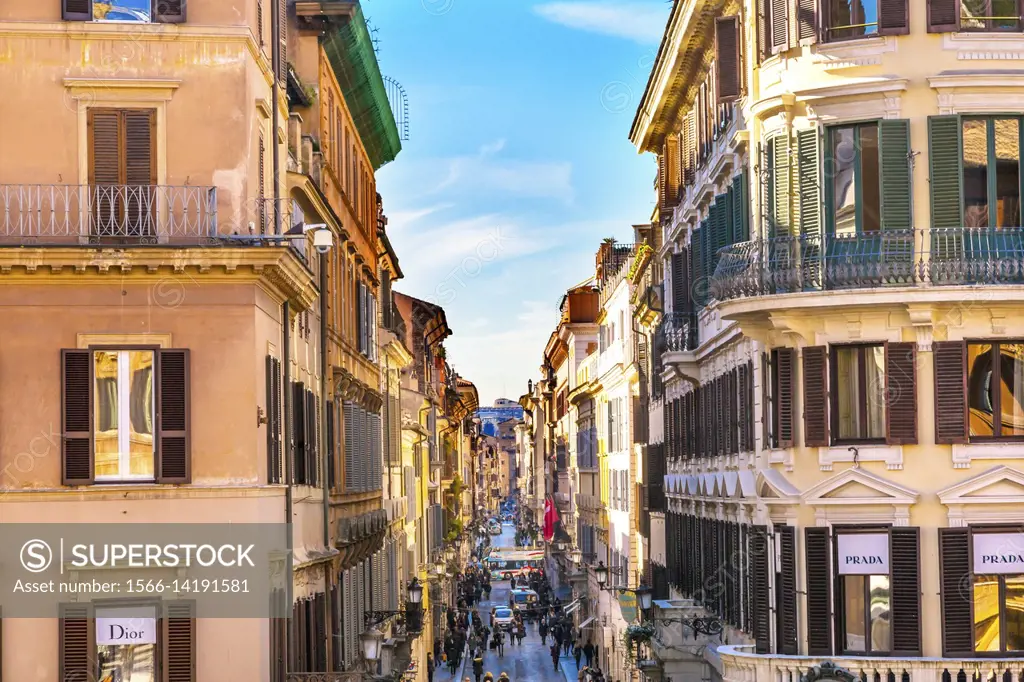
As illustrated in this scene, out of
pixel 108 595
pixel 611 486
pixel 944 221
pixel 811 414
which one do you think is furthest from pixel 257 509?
pixel 611 486

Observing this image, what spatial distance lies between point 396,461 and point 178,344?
Result: 3705 cm

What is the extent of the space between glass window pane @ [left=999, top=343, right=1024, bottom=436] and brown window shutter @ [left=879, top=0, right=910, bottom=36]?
555 cm

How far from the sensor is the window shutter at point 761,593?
104ft

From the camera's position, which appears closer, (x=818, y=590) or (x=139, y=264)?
(x=139, y=264)

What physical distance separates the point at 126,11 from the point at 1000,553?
16.8 metres

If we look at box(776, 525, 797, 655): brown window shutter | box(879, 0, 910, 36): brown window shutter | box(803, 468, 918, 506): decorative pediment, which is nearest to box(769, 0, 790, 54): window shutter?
box(879, 0, 910, 36): brown window shutter

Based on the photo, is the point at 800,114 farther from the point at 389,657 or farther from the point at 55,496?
the point at 389,657

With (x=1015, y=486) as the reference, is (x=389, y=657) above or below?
below

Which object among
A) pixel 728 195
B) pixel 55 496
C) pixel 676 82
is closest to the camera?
pixel 55 496

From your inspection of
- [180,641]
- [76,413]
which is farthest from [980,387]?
[76,413]

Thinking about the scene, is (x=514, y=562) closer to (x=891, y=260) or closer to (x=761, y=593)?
(x=761, y=593)

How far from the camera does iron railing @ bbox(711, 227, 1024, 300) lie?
95.0ft

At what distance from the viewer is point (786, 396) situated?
31047mm

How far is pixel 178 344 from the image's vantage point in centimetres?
2691
